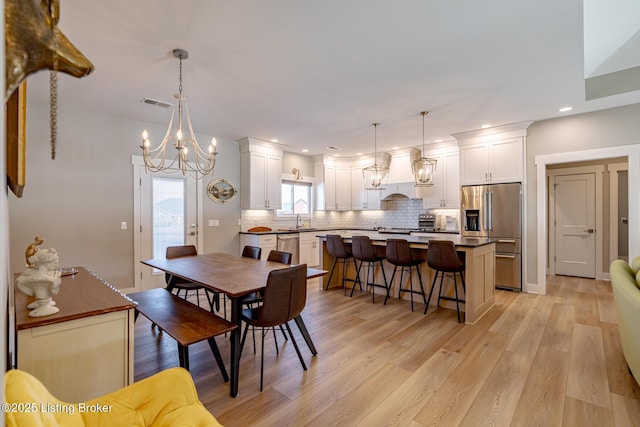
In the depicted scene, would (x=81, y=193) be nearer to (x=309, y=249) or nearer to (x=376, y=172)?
(x=309, y=249)

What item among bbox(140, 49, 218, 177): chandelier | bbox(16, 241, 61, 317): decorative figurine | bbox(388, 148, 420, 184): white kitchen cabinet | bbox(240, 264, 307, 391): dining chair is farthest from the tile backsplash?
bbox(16, 241, 61, 317): decorative figurine

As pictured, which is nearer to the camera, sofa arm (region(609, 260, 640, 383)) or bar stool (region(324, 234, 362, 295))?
sofa arm (region(609, 260, 640, 383))

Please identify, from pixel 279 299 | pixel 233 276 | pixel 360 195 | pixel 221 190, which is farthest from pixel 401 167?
pixel 279 299

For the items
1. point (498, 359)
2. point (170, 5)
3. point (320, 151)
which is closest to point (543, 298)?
point (498, 359)

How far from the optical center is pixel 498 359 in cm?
257

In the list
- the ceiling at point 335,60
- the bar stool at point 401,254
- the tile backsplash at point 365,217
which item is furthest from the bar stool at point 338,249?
the tile backsplash at point 365,217

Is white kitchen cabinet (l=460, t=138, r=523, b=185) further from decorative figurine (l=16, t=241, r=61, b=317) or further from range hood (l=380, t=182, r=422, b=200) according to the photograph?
decorative figurine (l=16, t=241, r=61, b=317)

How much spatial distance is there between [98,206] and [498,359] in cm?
501

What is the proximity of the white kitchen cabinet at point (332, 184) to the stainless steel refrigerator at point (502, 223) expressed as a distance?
3.02 meters

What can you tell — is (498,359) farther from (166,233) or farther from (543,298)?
(166,233)

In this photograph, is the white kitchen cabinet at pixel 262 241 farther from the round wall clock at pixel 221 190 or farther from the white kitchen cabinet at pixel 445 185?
the white kitchen cabinet at pixel 445 185

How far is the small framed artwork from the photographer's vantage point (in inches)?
41.8

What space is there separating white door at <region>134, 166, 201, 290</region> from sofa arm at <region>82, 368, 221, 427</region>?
12.4 feet

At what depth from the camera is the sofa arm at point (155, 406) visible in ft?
3.77
